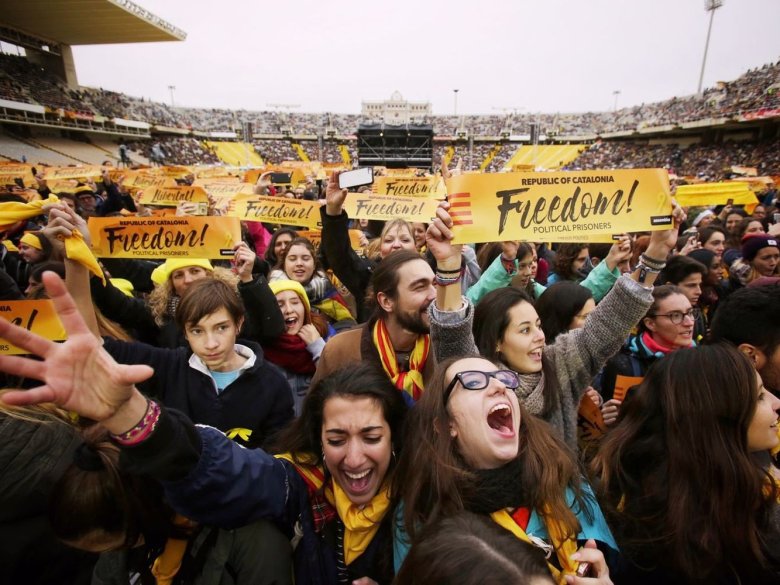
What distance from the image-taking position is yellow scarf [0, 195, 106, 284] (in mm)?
2328

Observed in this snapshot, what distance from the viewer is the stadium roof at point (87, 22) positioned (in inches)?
1330

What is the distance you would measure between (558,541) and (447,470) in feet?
1.50

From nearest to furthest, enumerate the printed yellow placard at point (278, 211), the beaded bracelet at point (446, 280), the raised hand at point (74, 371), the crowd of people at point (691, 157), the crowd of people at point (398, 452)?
the raised hand at point (74, 371) < the crowd of people at point (398, 452) < the beaded bracelet at point (446, 280) < the printed yellow placard at point (278, 211) < the crowd of people at point (691, 157)

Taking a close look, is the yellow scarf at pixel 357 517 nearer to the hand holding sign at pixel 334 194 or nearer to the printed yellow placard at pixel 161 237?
the hand holding sign at pixel 334 194

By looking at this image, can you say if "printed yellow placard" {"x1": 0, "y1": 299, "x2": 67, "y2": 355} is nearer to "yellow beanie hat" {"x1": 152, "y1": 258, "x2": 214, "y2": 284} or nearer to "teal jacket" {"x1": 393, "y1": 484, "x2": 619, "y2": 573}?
"yellow beanie hat" {"x1": 152, "y1": 258, "x2": 214, "y2": 284}

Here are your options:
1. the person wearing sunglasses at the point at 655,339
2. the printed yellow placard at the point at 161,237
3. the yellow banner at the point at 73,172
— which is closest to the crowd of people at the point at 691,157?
the person wearing sunglasses at the point at 655,339

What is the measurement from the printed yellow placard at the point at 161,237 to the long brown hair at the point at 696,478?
10.6ft

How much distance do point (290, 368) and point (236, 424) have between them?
37.2 inches

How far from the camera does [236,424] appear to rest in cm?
228

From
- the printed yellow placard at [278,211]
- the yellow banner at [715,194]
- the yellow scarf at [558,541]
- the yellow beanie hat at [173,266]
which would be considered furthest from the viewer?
the yellow banner at [715,194]

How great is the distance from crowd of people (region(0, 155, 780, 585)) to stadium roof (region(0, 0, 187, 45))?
146 ft

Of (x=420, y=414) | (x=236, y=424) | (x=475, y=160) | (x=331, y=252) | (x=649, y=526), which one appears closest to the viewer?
(x=649, y=526)

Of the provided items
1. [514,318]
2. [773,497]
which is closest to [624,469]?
[773,497]

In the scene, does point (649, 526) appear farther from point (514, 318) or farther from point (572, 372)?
point (514, 318)
